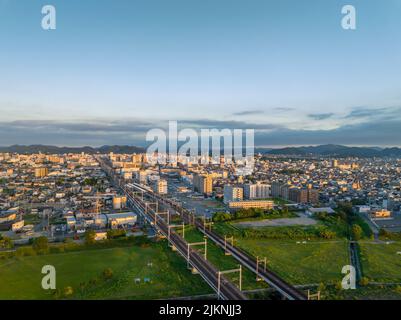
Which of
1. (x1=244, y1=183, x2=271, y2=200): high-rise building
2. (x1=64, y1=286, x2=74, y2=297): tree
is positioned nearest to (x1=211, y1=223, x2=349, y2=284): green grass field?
(x1=64, y1=286, x2=74, y2=297): tree

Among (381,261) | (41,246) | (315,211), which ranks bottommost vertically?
(381,261)

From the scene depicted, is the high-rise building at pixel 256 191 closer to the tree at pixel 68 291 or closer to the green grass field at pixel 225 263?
the green grass field at pixel 225 263

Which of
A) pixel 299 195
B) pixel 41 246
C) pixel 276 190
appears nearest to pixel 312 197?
pixel 299 195

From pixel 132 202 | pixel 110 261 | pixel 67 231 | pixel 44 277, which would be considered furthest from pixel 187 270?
→ pixel 132 202

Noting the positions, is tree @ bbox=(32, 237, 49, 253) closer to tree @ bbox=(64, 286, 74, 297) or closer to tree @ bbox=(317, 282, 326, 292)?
tree @ bbox=(64, 286, 74, 297)

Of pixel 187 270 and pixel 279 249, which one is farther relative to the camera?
pixel 279 249

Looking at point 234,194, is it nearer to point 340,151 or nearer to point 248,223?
point 248,223

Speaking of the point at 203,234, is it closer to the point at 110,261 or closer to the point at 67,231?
the point at 110,261
